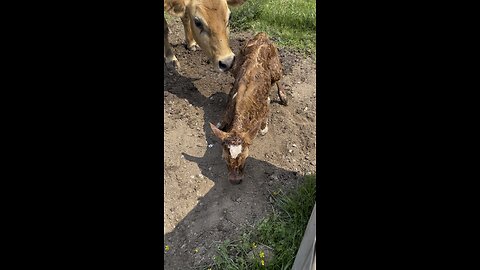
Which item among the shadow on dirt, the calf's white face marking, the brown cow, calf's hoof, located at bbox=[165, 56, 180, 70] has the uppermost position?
the brown cow

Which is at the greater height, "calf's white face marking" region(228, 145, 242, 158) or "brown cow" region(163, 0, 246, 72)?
"brown cow" region(163, 0, 246, 72)

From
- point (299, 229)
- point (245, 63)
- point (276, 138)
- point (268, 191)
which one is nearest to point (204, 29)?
point (245, 63)

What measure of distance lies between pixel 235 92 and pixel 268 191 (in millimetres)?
1426

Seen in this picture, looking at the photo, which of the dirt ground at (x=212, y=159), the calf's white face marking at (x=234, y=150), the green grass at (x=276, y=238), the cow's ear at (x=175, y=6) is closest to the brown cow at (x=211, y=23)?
the cow's ear at (x=175, y=6)

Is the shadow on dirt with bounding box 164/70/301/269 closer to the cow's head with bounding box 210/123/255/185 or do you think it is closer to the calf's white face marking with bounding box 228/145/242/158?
the cow's head with bounding box 210/123/255/185

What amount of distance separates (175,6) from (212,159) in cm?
223

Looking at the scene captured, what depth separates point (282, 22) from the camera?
8.10 m

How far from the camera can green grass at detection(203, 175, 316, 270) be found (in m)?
4.18

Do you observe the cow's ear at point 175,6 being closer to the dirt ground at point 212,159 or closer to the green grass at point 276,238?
the dirt ground at point 212,159

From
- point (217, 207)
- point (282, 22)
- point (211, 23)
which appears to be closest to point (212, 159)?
point (217, 207)

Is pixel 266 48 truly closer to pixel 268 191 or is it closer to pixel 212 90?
pixel 212 90

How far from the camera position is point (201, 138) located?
19.0 feet

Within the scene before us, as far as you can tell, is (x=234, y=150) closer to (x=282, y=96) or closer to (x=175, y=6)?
(x=282, y=96)

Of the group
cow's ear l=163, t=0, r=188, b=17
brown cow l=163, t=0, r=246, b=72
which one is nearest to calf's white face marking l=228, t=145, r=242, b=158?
brown cow l=163, t=0, r=246, b=72
